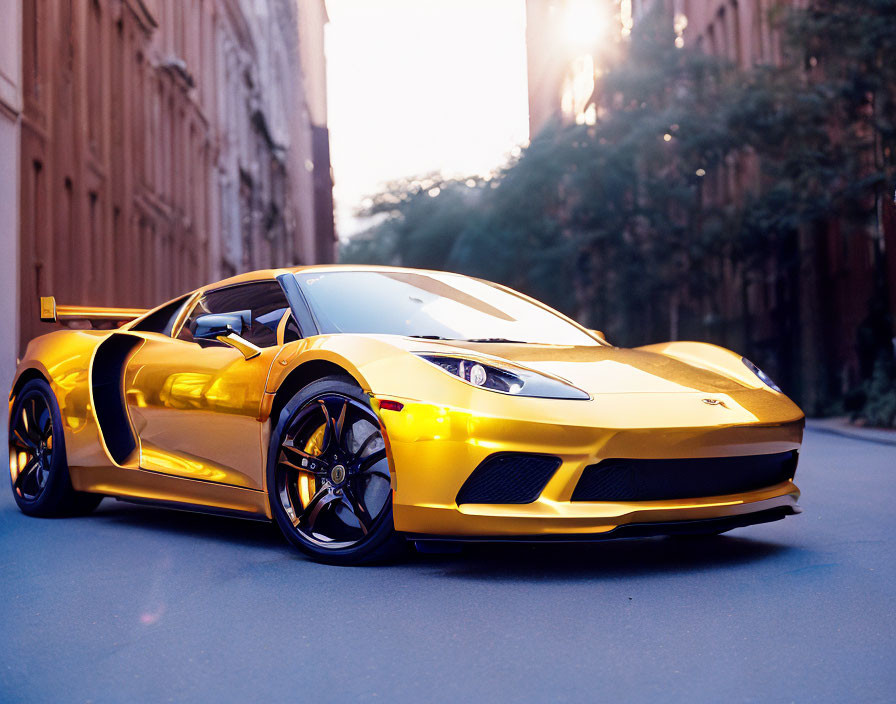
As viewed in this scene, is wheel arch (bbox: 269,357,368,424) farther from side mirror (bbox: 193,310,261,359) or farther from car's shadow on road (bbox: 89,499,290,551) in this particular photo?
car's shadow on road (bbox: 89,499,290,551)

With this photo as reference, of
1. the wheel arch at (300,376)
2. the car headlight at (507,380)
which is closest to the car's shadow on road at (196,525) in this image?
the wheel arch at (300,376)

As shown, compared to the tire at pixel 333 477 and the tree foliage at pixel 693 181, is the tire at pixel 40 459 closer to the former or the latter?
the tire at pixel 333 477

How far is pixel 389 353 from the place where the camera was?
4.74 m

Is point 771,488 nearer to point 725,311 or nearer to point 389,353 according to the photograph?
point 389,353

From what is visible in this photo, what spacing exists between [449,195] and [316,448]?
41718 mm

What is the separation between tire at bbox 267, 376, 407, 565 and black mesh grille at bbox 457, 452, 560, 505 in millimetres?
337

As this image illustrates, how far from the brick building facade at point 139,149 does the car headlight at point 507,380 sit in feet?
47.1

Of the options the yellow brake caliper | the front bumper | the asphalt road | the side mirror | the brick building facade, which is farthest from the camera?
the brick building facade

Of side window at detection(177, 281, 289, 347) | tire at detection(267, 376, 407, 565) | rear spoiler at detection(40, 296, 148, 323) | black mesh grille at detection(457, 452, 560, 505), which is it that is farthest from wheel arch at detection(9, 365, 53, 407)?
black mesh grille at detection(457, 452, 560, 505)

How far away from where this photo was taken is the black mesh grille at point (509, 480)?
441cm

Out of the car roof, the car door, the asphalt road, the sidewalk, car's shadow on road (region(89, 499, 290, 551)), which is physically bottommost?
the sidewalk

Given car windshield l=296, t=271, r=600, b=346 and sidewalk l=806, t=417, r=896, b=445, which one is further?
sidewalk l=806, t=417, r=896, b=445

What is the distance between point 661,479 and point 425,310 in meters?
1.45

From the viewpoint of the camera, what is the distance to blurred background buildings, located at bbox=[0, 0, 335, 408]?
17.9 m
